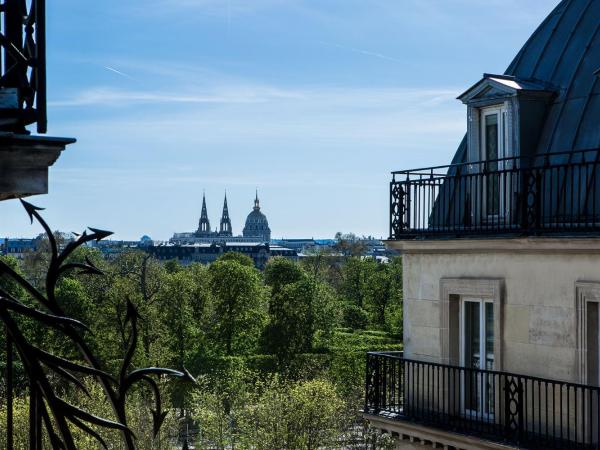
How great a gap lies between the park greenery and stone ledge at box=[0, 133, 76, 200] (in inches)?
1503

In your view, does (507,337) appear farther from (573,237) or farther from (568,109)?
(568,109)

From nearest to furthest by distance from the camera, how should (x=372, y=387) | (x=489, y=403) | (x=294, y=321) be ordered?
(x=489, y=403), (x=372, y=387), (x=294, y=321)

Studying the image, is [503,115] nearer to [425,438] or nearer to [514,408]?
[514,408]

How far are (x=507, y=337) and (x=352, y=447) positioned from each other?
35.5m

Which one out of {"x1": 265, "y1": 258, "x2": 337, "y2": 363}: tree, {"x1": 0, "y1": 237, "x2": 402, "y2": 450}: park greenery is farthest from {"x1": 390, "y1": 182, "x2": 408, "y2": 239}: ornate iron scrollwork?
{"x1": 265, "y1": 258, "x2": 337, "y2": 363}: tree

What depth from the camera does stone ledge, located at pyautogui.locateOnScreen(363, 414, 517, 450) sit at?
62.0ft

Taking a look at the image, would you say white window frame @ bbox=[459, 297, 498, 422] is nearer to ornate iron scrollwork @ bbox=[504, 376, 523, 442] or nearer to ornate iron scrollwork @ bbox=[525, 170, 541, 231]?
ornate iron scrollwork @ bbox=[504, 376, 523, 442]

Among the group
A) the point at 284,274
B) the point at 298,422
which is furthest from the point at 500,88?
the point at 284,274

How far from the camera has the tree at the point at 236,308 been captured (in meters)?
78.1

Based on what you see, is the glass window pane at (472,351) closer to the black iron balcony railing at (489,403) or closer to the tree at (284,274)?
the black iron balcony railing at (489,403)

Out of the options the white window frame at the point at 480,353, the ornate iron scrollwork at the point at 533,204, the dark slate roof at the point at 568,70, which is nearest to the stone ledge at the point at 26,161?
the ornate iron scrollwork at the point at 533,204

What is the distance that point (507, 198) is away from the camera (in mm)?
20203

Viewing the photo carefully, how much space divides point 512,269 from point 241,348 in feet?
196

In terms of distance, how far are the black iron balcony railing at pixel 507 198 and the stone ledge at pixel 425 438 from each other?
12.3 ft
